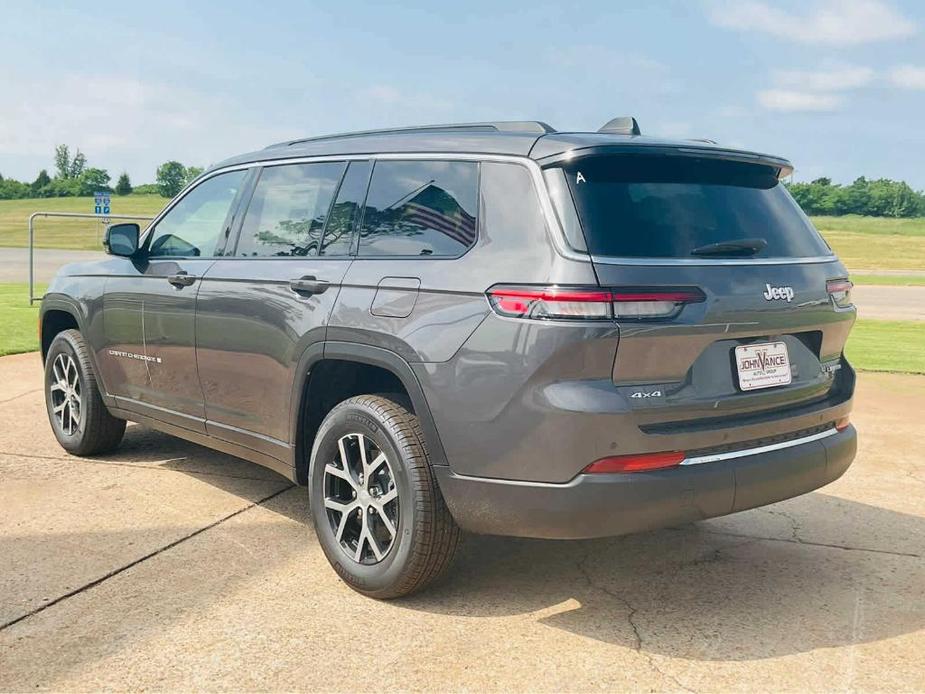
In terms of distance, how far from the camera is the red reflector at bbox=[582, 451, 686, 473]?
317 cm

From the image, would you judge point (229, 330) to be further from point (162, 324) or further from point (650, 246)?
point (650, 246)

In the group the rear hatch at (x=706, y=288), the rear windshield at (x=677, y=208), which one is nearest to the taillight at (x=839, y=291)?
the rear hatch at (x=706, y=288)

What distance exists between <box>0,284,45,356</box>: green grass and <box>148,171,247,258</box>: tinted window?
6.00 m

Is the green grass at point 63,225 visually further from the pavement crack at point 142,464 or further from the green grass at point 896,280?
the pavement crack at point 142,464

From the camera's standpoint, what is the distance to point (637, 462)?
320 cm

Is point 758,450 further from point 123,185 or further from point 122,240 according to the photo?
point 123,185

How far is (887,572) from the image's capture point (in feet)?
13.5

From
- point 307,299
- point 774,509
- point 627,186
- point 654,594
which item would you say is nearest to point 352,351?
point 307,299

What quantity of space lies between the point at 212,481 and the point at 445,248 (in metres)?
2.59

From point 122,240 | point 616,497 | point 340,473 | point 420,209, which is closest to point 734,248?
point 616,497

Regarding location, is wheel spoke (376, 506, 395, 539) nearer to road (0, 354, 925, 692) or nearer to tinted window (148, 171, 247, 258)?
road (0, 354, 925, 692)

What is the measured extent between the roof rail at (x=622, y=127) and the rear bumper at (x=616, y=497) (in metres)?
1.37

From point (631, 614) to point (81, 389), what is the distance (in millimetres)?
3786

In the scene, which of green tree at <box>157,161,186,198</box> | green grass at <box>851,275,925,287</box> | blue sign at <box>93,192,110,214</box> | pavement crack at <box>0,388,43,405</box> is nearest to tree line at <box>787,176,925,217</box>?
green grass at <box>851,275,925,287</box>
